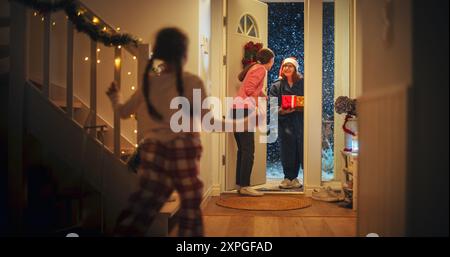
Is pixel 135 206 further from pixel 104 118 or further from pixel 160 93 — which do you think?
pixel 104 118

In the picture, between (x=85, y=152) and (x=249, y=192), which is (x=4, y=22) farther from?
(x=249, y=192)

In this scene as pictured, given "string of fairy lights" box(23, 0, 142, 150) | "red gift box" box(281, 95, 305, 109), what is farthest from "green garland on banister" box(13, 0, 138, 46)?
"red gift box" box(281, 95, 305, 109)

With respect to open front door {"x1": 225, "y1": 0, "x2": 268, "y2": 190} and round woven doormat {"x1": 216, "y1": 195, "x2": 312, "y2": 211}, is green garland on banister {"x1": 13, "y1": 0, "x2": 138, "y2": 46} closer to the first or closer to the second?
round woven doormat {"x1": 216, "y1": 195, "x2": 312, "y2": 211}

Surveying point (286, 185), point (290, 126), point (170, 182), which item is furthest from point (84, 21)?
point (286, 185)

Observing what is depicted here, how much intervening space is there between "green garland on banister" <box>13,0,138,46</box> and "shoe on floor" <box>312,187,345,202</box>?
7.36 ft

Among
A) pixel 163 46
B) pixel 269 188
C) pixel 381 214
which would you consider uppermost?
pixel 163 46

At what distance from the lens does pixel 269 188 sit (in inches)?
187

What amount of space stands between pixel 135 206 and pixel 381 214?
0.98 metres

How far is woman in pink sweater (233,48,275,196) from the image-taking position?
3965 mm

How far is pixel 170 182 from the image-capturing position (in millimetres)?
1834

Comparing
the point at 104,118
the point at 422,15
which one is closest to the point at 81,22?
the point at 104,118

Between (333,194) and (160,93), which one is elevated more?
(160,93)

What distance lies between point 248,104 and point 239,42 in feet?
2.84

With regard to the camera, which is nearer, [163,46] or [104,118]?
[163,46]
